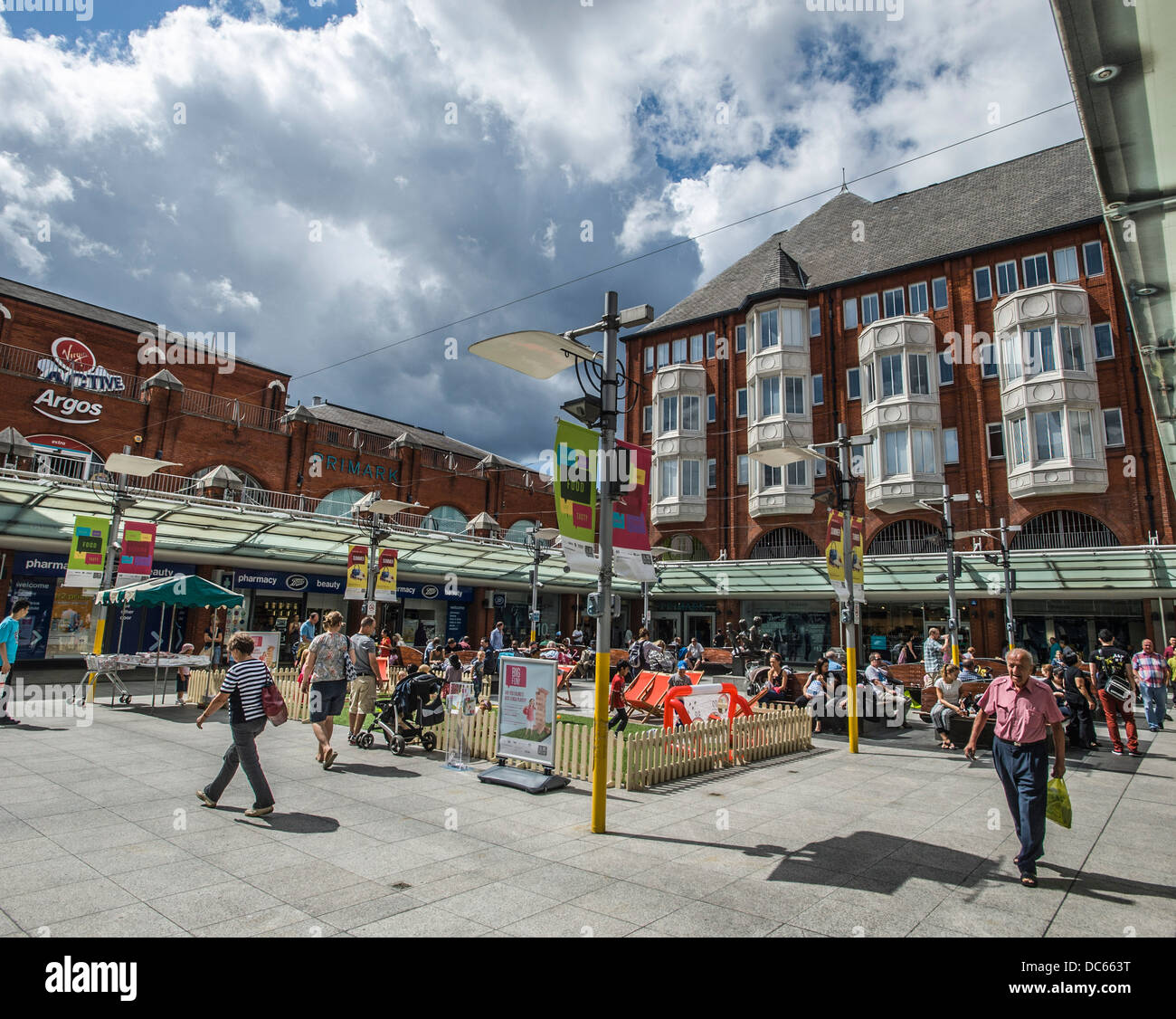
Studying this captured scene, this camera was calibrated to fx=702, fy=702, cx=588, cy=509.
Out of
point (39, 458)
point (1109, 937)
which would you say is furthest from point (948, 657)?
point (39, 458)

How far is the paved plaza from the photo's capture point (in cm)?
475

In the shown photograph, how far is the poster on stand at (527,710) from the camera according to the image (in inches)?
374

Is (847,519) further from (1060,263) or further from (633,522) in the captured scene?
(1060,263)

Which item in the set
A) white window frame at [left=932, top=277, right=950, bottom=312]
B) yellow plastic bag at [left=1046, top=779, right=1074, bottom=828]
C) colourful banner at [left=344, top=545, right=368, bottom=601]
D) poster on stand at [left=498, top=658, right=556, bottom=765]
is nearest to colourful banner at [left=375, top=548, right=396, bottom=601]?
colourful banner at [left=344, top=545, right=368, bottom=601]

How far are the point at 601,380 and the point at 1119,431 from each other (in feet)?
107

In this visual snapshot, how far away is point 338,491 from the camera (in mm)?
35156

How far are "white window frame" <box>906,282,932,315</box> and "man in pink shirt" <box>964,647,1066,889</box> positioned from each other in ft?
116

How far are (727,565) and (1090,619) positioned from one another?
52.2 feet

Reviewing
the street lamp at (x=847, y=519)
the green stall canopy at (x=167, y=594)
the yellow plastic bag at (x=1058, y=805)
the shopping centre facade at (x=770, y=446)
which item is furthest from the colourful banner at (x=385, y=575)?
the yellow plastic bag at (x=1058, y=805)
